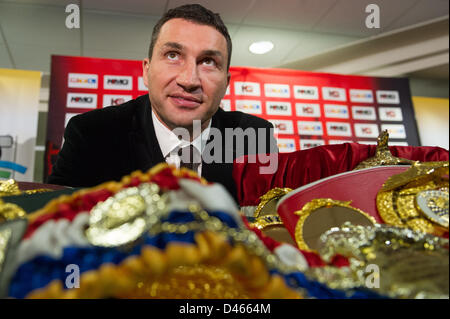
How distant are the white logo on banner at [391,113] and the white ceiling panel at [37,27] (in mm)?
2628

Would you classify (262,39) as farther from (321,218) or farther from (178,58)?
(321,218)

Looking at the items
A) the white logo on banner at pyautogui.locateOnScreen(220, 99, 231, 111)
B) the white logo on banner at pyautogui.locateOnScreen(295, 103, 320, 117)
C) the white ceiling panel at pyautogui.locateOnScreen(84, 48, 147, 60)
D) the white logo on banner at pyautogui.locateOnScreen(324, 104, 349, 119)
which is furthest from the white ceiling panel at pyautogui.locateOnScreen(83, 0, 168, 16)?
the white logo on banner at pyautogui.locateOnScreen(324, 104, 349, 119)

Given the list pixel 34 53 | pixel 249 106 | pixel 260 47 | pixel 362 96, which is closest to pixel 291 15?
pixel 260 47

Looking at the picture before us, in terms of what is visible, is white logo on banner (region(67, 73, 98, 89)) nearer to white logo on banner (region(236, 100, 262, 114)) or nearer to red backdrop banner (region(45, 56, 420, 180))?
red backdrop banner (region(45, 56, 420, 180))

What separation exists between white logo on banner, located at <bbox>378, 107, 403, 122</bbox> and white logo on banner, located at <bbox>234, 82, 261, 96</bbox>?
1125mm

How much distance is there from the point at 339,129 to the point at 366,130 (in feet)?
0.85

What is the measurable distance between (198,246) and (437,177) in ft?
0.88

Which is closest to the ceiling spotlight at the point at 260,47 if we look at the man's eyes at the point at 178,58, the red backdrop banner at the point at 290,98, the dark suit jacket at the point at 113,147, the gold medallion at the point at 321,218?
the red backdrop banner at the point at 290,98

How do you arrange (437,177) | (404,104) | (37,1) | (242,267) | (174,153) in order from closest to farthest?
(242,267), (437,177), (174,153), (37,1), (404,104)

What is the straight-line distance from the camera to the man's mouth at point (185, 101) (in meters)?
0.93

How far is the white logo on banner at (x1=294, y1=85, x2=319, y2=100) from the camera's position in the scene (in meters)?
2.84

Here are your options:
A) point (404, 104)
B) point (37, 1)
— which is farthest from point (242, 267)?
point (404, 104)

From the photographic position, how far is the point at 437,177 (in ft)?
1.10

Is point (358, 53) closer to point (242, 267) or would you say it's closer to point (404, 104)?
point (404, 104)
